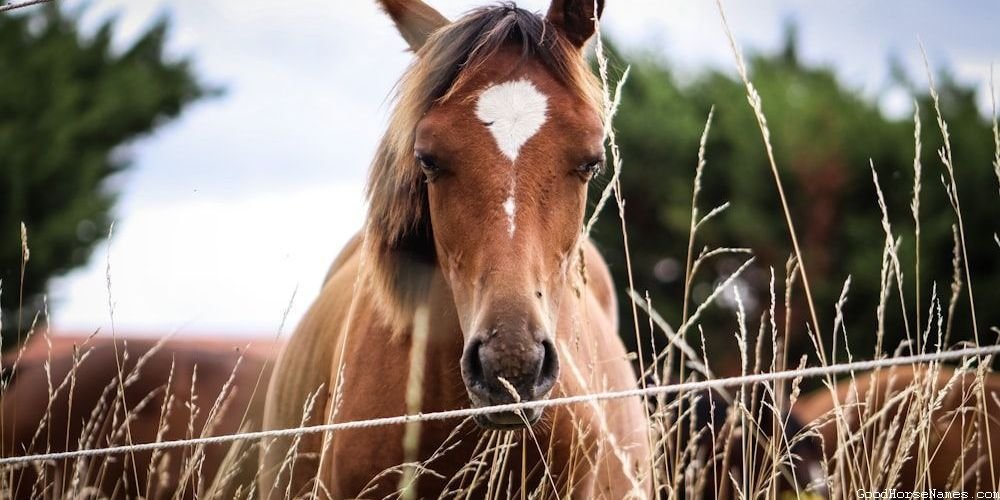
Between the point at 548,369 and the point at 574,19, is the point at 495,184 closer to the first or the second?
the point at 548,369

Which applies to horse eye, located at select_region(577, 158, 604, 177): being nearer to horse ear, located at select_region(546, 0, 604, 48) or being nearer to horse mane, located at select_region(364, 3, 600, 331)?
horse mane, located at select_region(364, 3, 600, 331)

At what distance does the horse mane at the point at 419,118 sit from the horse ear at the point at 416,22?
0.66 feet

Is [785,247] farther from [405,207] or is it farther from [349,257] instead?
[405,207]

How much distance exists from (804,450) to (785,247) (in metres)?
10.3

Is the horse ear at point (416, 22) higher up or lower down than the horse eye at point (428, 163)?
higher up

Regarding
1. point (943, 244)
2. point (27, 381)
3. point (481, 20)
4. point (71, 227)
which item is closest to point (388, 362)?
point (481, 20)

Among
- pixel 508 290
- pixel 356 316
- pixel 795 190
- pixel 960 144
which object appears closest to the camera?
pixel 508 290

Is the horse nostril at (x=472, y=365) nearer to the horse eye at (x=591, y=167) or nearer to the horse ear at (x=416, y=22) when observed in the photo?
the horse eye at (x=591, y=167)

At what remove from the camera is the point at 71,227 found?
13.6 meters

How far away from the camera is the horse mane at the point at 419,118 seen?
9.23ft

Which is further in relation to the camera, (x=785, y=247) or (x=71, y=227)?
(x=785, y=247)

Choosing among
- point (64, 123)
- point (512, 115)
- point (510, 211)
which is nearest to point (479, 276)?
point (510, 211)

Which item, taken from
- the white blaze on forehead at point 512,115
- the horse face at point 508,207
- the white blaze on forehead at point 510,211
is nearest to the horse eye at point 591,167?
the horse face at point 508,207

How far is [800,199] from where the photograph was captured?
1684 cm
